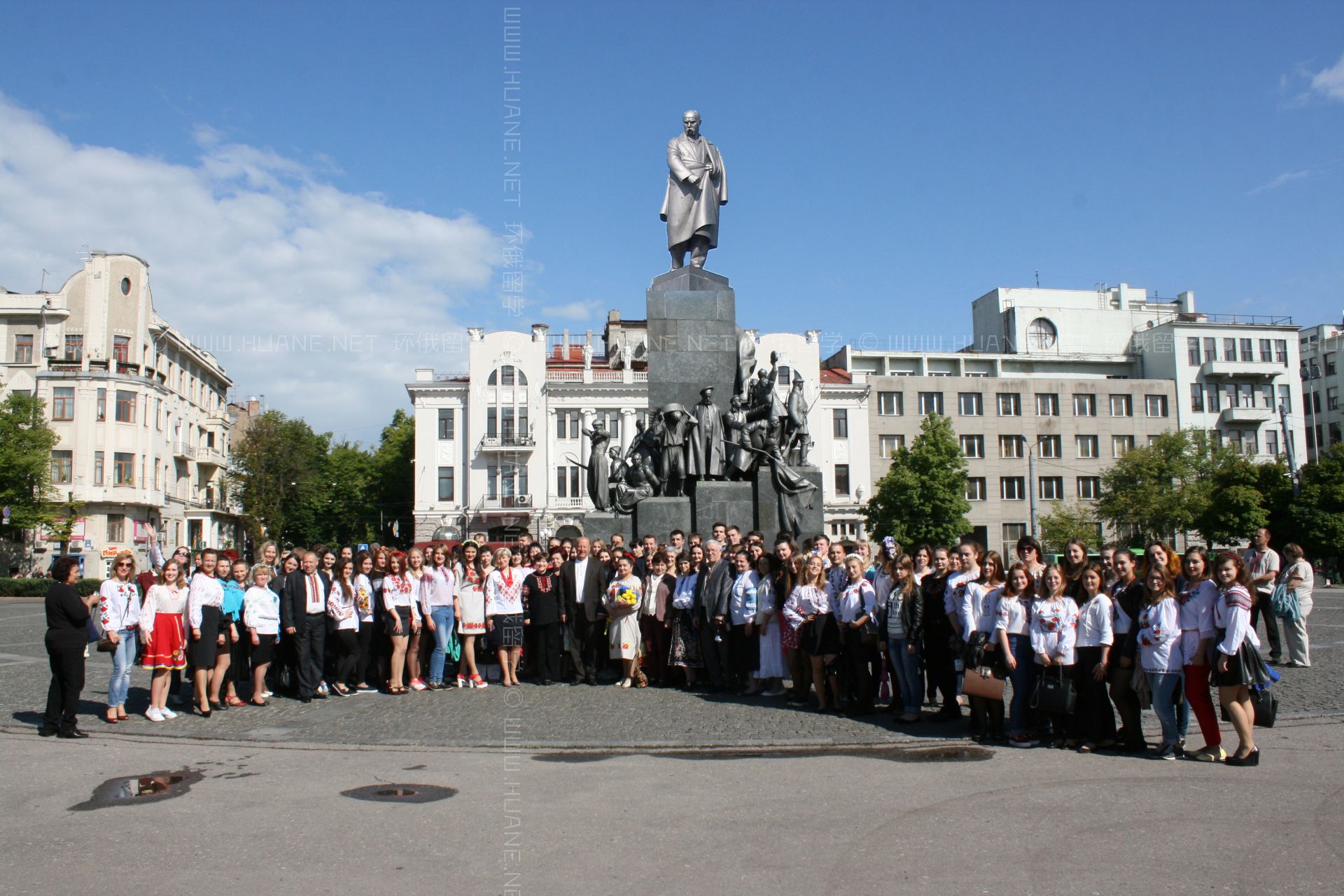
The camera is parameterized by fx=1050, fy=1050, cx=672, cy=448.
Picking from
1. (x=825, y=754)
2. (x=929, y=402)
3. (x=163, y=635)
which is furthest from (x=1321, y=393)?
(x=163, y=635)

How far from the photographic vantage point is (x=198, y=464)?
64.8 m

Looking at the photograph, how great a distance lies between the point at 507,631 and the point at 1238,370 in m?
69.0

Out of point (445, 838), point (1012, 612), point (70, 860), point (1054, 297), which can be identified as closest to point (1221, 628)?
point (1012, 612)

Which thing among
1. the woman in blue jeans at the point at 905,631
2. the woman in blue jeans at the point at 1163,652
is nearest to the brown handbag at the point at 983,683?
the woman in blue jeans at the point at 905,631

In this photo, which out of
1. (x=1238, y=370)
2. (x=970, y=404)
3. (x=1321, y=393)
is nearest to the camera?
(x=970, y=404)

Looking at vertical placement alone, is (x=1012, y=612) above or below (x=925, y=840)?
above

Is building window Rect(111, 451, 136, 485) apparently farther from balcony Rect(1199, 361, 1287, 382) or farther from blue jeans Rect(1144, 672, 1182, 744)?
balcony Rect(1199, 361, 1287, 382)

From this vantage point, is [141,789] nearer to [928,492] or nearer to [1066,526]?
[928,492]

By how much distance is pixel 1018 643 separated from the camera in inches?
343

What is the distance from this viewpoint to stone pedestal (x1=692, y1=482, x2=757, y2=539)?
53.1ft

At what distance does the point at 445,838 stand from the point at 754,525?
10.7 metres

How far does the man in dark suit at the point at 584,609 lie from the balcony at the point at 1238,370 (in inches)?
2630

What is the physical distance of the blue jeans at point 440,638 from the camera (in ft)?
40.3

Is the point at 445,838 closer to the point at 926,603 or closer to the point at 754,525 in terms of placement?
the point at 926,603
